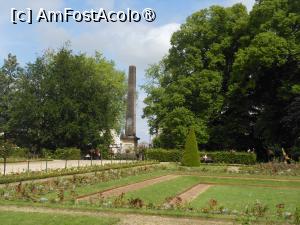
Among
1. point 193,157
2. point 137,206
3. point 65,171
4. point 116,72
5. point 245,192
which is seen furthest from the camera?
point 116,72

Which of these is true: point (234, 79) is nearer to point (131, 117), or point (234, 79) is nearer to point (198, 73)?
point (198, 73)

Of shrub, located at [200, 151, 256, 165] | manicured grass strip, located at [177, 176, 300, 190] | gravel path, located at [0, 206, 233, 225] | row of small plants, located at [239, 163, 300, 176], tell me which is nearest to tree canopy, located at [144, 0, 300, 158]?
shrub, located at [200, 151, 256, 165]

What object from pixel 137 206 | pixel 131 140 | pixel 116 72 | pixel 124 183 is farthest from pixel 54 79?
pixel 137 206

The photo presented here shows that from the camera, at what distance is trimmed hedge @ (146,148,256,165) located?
38.4m

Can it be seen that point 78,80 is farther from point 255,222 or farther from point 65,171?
point 255,222

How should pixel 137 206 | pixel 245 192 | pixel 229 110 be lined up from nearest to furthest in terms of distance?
pixel 137 206 → pixel 245 192 → pixel 229 110

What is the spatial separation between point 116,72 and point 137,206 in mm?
53595

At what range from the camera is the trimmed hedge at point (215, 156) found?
3841cm

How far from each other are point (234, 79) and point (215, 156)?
7287 millimetres

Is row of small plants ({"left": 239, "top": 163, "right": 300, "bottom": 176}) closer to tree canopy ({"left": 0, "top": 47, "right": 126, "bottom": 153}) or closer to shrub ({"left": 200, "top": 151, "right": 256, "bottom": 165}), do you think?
shrub ({"left": 200, "top": 151, "right": 256, "bottom": 165})

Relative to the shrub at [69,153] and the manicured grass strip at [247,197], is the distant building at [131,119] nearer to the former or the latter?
the shrub at [69,153]

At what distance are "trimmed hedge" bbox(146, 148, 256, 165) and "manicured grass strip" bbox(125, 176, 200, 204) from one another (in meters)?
→ 18.0

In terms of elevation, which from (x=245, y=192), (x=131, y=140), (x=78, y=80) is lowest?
(x=245, y=192)

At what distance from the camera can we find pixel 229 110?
44281 mm
